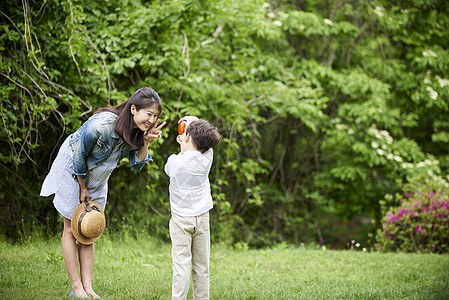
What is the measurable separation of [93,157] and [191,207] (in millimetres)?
810

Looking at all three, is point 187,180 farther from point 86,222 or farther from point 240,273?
point 240,273

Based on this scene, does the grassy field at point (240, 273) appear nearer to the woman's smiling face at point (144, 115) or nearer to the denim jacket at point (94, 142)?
the denim jacket at point (94, 142)

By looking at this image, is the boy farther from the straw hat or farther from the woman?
the straw hat

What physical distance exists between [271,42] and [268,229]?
3798 millimetres

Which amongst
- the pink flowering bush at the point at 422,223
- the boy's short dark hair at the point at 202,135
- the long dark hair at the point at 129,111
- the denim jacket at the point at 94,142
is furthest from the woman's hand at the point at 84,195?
the pink flowering bush at the point at 422,223

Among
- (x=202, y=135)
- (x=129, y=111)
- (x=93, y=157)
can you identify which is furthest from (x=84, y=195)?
(x=202, y=135)

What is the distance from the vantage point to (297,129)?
9.60 metres

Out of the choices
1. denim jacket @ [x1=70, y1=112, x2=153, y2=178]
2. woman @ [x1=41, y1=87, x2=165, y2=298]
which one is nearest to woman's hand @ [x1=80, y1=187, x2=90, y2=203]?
woman @ [x1=41, y1=87, x2=165, y2=298]

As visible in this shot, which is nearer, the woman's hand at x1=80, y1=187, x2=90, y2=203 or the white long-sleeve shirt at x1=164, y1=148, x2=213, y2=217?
the white long-sleeve shirt at x1=164, y1=148, x2=213, y2=217

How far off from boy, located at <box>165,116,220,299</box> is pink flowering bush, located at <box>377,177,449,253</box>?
4.67m

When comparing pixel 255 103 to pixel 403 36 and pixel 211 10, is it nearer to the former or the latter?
pixel 211 10

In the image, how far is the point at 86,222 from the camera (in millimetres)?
3121

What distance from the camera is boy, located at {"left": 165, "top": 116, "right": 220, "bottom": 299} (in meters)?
2.99

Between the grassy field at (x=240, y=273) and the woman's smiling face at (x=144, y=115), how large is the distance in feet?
4.35
